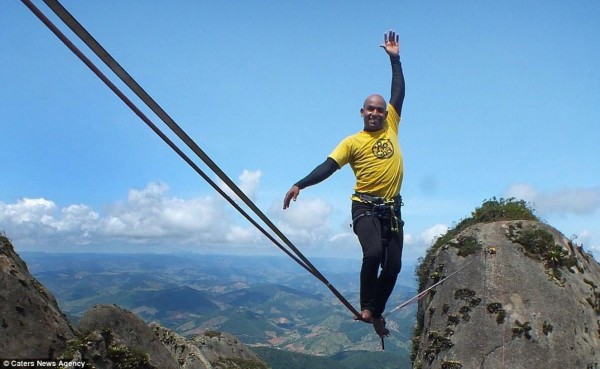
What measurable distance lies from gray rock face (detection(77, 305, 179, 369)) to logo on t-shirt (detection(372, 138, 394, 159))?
17764 mm

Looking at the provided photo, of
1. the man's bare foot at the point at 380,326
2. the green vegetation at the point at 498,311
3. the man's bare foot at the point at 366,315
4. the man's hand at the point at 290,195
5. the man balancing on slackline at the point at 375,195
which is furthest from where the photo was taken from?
the green vegetation at the point at 498,311

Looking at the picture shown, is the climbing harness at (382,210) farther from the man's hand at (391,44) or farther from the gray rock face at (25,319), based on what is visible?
the gray rock face at (25,319)

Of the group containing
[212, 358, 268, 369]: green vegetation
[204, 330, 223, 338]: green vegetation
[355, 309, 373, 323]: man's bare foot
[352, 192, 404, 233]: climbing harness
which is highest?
[352, 192, 404, 233]: climbing harness

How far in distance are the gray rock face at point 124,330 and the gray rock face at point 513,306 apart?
15.3m

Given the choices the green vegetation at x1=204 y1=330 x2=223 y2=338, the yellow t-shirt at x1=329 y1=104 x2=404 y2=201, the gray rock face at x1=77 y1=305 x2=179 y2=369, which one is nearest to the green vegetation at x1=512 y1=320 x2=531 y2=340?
the yellow t-shirt at x1=329 y1=104 x2=404 y2=201

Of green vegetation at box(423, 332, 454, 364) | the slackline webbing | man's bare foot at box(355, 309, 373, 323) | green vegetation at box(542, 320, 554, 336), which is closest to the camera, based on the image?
the slackline webbing

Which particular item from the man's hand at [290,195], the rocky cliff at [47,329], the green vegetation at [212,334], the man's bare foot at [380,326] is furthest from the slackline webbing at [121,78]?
the green vegetation at [212,334]

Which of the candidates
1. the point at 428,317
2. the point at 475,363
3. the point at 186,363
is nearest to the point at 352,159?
the point at 475,363

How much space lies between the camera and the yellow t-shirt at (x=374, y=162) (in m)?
8.61

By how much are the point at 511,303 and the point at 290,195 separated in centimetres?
1346

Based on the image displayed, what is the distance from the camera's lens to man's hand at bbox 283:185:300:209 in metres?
7.30

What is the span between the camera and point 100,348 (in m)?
19.3

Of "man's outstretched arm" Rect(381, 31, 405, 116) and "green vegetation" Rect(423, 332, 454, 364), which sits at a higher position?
"man's outstretched arm" Rect(381, 31, 405, 116)

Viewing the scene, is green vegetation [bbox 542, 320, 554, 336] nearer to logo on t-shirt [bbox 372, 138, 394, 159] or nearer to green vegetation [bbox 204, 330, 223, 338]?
logo on t-shirt [bbox 372, 138, 394, 159]
